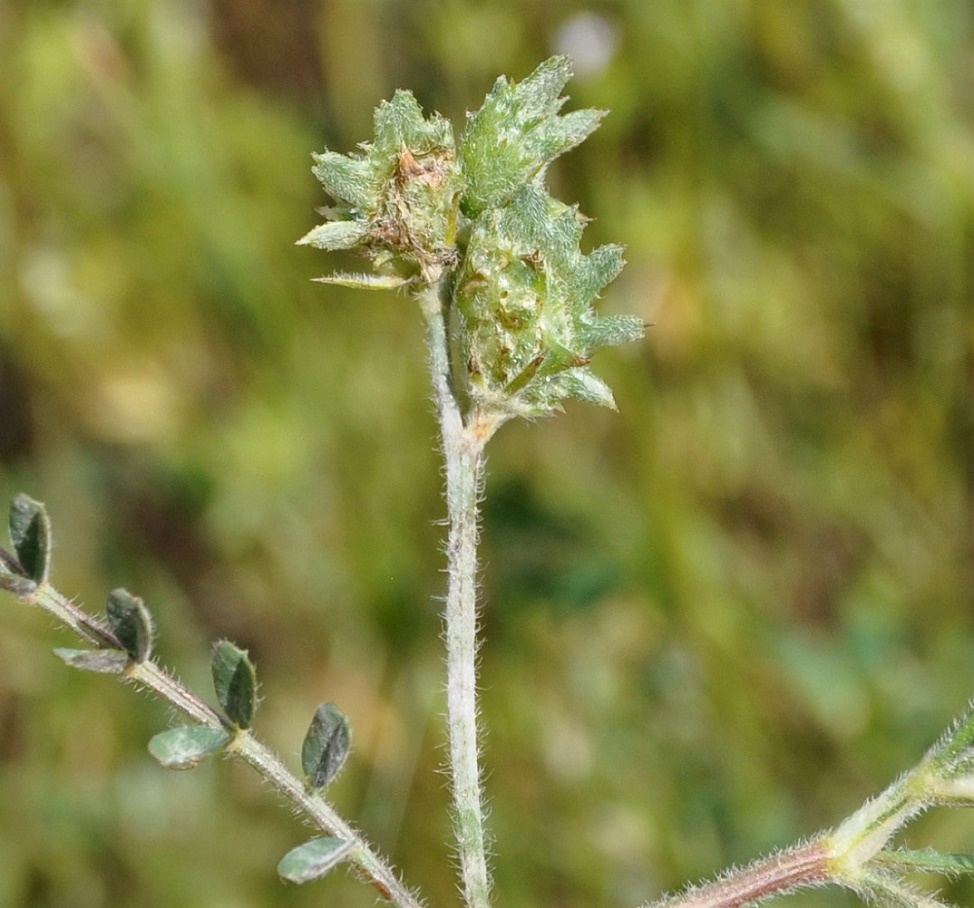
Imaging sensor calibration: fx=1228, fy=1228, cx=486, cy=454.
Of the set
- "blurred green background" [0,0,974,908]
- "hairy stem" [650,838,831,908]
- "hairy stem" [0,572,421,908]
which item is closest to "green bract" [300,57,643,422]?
"hairy stem" [0,572,421,908]

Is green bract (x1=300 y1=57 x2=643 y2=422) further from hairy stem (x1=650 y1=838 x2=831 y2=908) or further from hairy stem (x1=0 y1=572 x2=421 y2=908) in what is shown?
hairy stem (x1=650 y1=838 x2=831 y2=908)

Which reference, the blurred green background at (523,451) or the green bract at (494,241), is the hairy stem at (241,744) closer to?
the green bract at (494,241)

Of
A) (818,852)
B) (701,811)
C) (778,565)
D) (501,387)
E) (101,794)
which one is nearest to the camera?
(818,852)

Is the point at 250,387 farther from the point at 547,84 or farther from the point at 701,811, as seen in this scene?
the point at 547,84

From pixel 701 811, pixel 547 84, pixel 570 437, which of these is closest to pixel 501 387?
pixel 547 84

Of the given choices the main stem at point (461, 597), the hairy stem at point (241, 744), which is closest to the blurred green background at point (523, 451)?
the main stem at point (461, 597)
